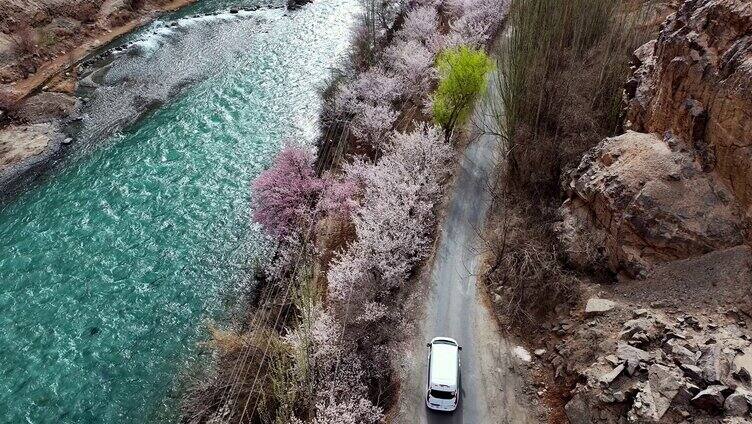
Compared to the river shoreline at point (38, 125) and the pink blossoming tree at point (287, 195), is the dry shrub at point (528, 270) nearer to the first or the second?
the pink blossoming tree at point (287, 195)

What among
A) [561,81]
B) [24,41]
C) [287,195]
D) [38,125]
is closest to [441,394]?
[287,195]

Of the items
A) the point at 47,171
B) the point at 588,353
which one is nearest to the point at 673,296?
the point at 588,353

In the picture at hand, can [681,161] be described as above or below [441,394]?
above

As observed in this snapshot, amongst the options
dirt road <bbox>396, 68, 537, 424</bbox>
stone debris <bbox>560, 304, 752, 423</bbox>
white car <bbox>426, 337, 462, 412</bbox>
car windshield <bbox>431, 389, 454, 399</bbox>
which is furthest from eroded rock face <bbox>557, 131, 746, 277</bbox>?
car windshield <bbox>431, 389, 454, 399</bbox>

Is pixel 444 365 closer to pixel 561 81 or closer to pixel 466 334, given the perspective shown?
pixel 466 334

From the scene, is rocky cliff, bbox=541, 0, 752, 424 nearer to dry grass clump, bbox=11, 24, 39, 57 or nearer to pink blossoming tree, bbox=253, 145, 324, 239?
pink blossoming tree, bbox=253, 145, 324, 239
